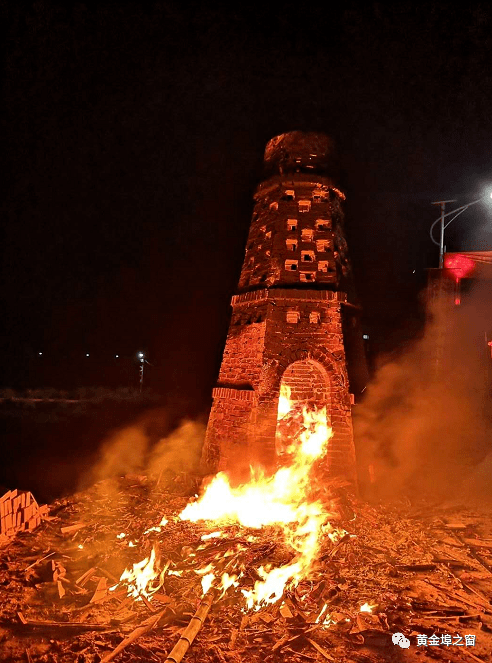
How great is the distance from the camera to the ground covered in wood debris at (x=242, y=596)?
20.1ft

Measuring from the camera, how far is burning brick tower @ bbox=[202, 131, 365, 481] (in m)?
11.4

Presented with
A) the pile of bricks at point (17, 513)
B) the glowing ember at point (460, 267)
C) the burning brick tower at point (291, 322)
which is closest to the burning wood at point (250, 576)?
the pile of bricks at point (17, 513)

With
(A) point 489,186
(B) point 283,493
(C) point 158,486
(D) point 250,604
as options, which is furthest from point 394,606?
(A) point 489,186

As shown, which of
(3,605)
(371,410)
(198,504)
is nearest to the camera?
(3,605)

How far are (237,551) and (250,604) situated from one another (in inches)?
62.5

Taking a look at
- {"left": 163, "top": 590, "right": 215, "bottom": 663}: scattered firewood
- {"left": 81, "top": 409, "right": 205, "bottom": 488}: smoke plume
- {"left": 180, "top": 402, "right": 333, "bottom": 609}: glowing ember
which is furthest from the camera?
{"left": 81, "top": 409, "right": 205, "bottom": 488}: smoke plume

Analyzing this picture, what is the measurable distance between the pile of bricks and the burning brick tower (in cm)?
448

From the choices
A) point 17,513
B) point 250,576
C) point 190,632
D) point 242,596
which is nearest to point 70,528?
point 17,513

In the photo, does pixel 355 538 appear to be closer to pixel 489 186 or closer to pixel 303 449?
pixel 303 449

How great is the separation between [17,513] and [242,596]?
5636 mm

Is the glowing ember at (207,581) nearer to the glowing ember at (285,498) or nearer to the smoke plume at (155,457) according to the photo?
the glowing ember at (285,498)

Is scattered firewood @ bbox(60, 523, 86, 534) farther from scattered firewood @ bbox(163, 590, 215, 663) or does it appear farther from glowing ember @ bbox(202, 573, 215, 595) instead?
scattered firewood @ bbox(163, 590, 215, 663)

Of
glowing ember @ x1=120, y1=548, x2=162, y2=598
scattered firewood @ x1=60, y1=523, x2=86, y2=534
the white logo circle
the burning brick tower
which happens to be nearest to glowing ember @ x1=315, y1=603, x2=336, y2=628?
the white logo circle

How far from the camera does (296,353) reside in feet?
38.0
